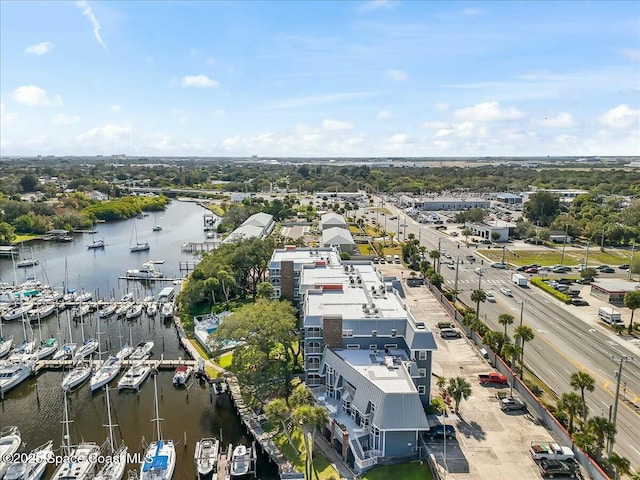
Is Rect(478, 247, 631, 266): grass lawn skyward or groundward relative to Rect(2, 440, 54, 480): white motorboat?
skyward

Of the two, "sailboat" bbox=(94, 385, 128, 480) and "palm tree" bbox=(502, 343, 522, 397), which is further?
"palm tree" bbox=(502, 343, 522, 397)

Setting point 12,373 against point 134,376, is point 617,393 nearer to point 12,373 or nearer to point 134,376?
point 134,376

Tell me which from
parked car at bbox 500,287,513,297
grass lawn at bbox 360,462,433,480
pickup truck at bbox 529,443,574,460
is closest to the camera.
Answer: grass lawn at bbox 360,462,433,480

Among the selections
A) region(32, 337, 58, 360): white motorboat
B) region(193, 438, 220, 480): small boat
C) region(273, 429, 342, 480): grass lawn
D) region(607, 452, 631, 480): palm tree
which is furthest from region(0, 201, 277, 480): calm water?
region(607, 452, 631, 480): palm tree

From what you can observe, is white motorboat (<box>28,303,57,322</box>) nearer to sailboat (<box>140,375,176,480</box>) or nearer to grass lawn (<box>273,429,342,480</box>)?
sailboat (<box>140,375,176,480</box>)

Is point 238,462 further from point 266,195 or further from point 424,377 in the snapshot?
point 266,195

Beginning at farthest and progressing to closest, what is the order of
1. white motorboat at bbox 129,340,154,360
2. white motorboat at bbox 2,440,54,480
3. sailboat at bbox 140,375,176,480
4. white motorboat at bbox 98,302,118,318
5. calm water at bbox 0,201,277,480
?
white motorboat at bbox 98,302,118,318 → white motorboat at bbox 129,340,154,360 → calm water at bbox 0,201,277,480 → sailboat at bbox 140,375,176,480 → white motorboat at bbox 2,440,54,480

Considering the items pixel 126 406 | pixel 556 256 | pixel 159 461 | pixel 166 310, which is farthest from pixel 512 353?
pixel 556 256
